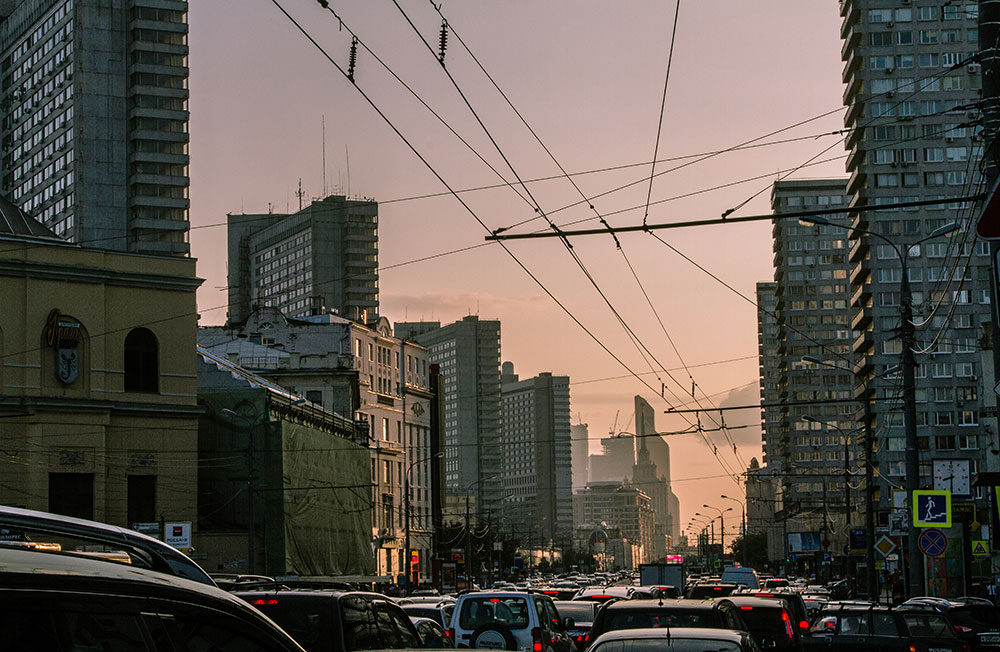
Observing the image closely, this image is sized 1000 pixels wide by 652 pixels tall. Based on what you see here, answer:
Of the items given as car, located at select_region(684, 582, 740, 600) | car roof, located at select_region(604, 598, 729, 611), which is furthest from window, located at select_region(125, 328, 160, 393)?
car roof, located at select_region(604, 598, 729, 611)

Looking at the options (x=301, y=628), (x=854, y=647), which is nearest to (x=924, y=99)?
(x=854, y=647)

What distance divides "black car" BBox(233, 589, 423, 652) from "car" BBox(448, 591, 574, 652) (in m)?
8.17

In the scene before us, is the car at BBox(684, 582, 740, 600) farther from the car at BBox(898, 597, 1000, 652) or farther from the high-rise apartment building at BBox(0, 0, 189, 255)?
the high-rise apartment building at BBox(0, 0, 189, 255)

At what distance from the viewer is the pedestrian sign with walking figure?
28.5m

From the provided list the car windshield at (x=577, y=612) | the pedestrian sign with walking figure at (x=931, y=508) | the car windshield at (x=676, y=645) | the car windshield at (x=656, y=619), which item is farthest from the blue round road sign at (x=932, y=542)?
the car windshield at (x=676, y=645)

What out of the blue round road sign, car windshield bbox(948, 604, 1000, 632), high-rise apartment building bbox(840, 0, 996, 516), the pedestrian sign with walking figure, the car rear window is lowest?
car windshield bbox(948, 604, 1000, 632)

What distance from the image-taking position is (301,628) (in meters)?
12.2

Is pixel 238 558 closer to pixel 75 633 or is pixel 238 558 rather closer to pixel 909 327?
pixel 909 327

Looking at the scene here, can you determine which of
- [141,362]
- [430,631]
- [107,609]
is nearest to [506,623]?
[430,631]

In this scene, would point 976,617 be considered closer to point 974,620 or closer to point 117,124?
point 974,620

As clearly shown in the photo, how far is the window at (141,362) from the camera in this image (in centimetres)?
5172

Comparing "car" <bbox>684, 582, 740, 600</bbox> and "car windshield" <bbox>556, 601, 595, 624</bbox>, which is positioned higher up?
"car" <bbox>684, 582, 740, 600</bbox>

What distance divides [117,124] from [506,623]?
107 meters

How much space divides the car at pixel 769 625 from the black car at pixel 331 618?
23.9 feet
